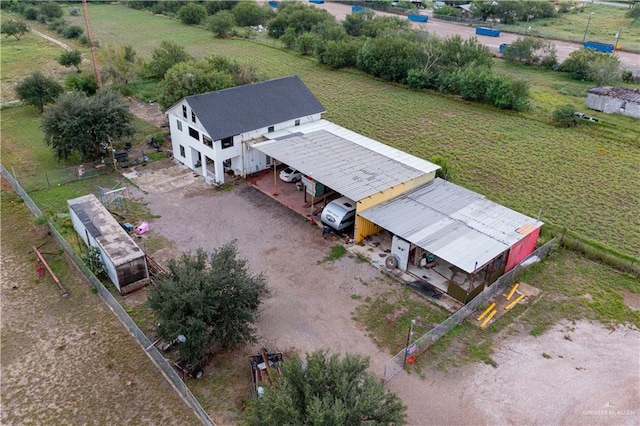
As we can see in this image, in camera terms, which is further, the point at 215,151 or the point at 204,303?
the point at 215,151

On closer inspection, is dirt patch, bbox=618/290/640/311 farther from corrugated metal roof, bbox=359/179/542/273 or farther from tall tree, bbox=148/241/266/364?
tall tree, bbox=148/241/266/364

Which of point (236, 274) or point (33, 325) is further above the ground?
point (236, 274)

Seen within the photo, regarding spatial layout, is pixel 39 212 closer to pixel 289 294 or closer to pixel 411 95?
pixel 289 294

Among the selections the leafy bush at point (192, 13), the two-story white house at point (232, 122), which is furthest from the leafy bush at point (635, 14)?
the two-story white house at point (232, 122)

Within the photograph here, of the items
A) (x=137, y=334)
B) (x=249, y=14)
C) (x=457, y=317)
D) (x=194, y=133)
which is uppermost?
(x=249, y=14)

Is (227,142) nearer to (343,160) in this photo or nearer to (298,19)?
(343,160)

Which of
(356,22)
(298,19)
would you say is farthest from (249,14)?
(356,22)

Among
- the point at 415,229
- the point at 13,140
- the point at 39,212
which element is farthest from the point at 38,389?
the point at 13,140
